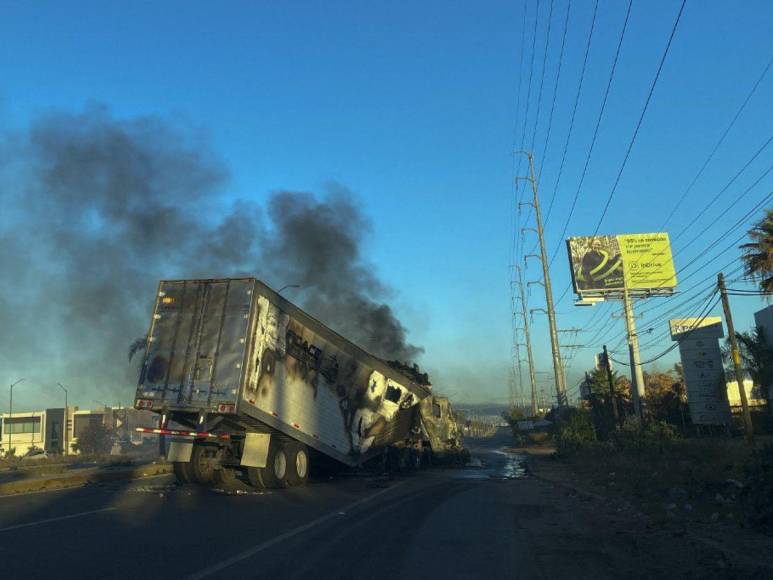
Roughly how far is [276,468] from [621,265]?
5073 centimetres

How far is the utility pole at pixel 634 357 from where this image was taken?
47631 millimetres

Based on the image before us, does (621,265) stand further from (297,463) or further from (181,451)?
(181,451)

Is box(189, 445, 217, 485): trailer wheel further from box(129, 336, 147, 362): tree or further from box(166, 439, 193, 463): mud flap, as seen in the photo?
box(129, 336, 147, 362): tree

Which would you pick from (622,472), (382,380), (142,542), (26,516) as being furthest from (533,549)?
(382,380)

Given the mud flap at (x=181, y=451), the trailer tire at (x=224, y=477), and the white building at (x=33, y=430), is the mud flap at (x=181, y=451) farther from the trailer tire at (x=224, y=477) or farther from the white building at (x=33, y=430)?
the white building at (x=33, y=430)

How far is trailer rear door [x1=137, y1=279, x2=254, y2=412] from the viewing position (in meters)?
13.5

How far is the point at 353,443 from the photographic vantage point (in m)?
17.5

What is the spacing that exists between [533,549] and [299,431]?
8452mm

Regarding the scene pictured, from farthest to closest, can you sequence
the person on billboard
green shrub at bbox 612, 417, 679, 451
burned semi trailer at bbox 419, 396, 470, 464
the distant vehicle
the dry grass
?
the person on billboard < the distant vehicle < burned semi trailer at bbox 419, 396, 470, 464 < green shrub at bbox 612, 417, 679, 451 < the dry grass

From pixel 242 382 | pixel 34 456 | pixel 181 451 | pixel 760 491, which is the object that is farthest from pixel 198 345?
pixel 34 456

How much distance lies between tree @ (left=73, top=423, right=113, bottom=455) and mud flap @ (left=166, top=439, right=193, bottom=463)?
2437 inches

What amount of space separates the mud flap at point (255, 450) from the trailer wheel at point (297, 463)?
1.04 meters

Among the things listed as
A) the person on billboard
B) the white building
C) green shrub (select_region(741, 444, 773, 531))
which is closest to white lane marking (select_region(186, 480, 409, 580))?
green shrub (select_region(741, 444, 773, 531))

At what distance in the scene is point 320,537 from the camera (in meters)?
8.51
